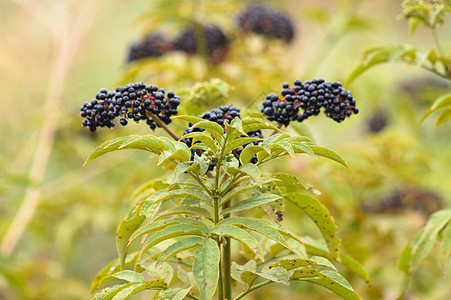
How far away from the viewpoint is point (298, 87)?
1.24m

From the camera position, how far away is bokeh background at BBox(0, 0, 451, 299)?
2564 mm

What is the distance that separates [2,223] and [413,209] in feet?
9.18

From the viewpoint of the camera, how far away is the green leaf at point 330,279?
3.60ft

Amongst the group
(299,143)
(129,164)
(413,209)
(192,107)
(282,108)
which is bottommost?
(299,143)

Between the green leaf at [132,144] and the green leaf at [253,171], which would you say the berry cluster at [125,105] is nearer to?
the green leaf at [132,144]

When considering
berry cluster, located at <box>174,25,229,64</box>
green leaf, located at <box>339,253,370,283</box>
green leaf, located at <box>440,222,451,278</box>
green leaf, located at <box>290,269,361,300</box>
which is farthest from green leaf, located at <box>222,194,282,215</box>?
berry cluster, located at <box>174,25,229,64</box>

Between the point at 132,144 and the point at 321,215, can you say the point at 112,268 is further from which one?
the point at 321,215

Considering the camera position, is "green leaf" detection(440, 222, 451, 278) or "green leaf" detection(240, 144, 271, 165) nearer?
"green leaf" detection(240, 144, 271, 165)

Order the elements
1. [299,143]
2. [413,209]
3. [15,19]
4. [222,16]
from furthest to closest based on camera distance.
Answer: [15,19], [413,209], [222,16], [299,143]

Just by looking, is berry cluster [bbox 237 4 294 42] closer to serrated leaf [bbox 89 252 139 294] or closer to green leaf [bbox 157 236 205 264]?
serrated leaf [bbox 89 252 139 294]

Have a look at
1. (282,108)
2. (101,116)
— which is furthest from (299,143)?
(101,116)

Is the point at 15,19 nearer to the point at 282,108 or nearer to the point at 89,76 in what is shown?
the point at 89,76

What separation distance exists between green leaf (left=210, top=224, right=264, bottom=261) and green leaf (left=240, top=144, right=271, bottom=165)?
17 centimetres

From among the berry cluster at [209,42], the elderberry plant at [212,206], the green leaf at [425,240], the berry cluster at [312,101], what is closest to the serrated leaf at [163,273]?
the elderberry plant at [212,206]
